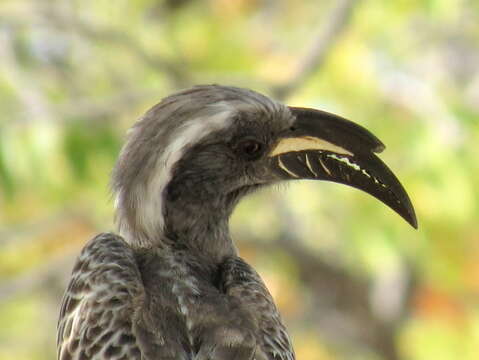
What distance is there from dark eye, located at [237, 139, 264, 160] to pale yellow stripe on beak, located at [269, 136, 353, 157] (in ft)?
0.21

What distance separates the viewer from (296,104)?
11914mm

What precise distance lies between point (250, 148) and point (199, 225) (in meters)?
A: 0.38

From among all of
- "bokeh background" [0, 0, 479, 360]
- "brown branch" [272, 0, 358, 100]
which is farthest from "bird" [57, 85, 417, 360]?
"brown branch" [272, 0, 358, 100]

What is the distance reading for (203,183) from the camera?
5758 mm

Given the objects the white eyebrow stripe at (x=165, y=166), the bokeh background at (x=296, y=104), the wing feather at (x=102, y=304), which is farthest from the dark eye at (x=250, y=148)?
the bokeh background at (x=296, y=104)

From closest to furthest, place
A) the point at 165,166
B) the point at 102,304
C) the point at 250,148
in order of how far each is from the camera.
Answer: the point at 102,304 < the point at 165,166 < the point at 250,148

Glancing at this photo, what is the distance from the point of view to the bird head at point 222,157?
5.58 m

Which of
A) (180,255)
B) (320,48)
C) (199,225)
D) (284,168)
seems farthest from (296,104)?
(180,255)

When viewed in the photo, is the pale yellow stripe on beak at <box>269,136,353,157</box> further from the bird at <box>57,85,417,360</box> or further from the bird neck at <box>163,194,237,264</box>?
the bird neck at <box>163,194,237,264</box>

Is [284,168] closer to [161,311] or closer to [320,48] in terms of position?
[161,311]

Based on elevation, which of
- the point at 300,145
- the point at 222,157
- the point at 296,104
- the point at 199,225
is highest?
the point at 296,104

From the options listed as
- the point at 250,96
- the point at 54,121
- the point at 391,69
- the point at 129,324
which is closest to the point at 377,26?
Result: the point at 391,69

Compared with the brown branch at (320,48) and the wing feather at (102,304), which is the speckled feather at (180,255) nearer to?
the wing feather at (102,304)

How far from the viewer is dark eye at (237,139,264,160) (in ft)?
19.0
